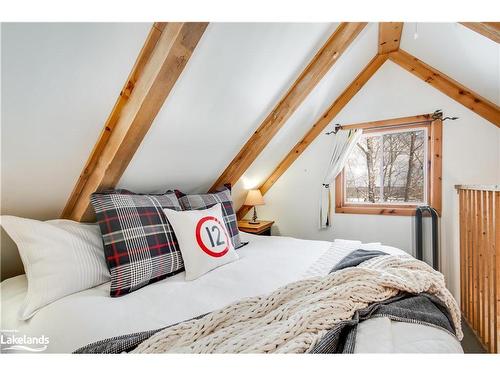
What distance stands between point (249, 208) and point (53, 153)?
221 cm

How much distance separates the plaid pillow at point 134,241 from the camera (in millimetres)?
1021

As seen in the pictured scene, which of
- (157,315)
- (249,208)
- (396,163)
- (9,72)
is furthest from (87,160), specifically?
(396,163)

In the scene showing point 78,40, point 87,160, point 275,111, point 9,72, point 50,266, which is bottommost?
point 50,266

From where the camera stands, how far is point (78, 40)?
0.83 m

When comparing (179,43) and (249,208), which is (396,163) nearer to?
(249,208)

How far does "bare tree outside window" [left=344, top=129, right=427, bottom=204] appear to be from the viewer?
2.34 metres

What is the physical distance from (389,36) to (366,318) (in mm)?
2366

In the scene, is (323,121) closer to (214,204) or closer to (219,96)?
(219,96)

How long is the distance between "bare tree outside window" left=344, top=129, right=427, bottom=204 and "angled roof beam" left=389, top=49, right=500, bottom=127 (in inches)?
15.1

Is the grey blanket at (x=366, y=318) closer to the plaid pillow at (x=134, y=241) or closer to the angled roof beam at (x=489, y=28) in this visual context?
the plaid pillow at (x=134, y=241)

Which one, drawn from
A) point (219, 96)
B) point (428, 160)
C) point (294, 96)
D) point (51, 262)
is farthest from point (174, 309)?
point (428, 160)

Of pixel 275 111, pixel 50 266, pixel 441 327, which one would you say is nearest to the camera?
pixel 441 327

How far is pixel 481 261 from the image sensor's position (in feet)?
5.17

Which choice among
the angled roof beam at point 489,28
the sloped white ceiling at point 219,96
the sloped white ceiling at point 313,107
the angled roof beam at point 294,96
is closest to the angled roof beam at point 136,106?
the sloped white ceiling at point 219,96
